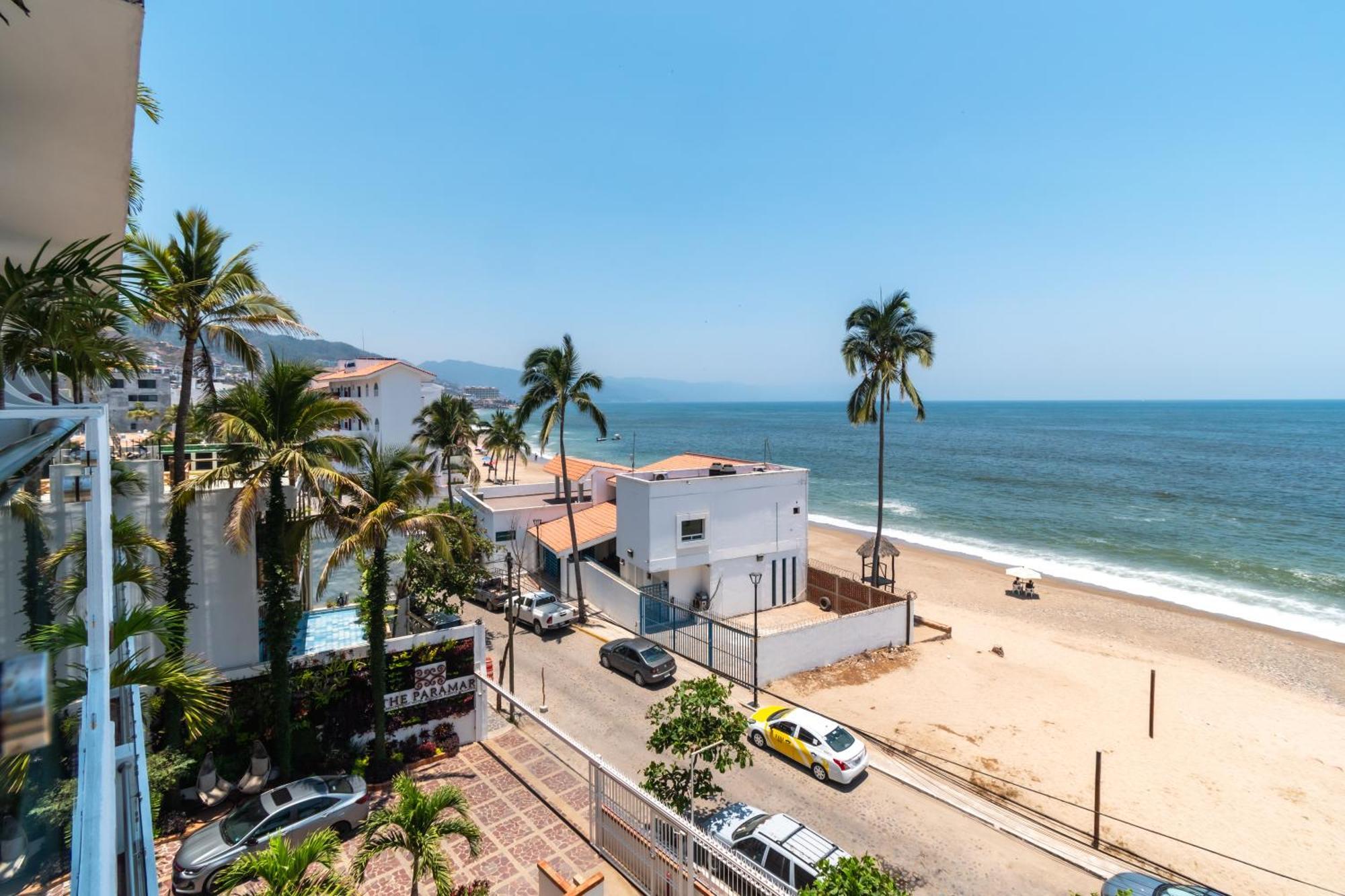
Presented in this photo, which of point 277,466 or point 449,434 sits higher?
point 277,466

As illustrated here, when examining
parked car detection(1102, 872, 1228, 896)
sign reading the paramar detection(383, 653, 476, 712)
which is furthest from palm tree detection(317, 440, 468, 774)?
parked car detection(1102, 872, 1228, 896)

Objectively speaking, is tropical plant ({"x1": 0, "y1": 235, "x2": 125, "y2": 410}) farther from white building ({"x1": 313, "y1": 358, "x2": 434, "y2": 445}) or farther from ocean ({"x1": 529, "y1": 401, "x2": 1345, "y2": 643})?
white building ({"x1": 313, "y1": 358, "x2": 434, "y2": 445})

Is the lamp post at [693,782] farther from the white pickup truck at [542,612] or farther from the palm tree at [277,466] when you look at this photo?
the white pickup truck at [542,612]

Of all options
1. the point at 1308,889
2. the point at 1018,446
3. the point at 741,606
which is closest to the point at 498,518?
the point at 741,606

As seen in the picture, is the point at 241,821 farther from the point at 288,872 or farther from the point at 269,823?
the point at 288,872

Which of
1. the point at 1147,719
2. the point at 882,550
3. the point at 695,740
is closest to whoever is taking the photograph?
the point at 695,740

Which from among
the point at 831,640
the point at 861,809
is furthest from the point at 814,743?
the point at 831,640
